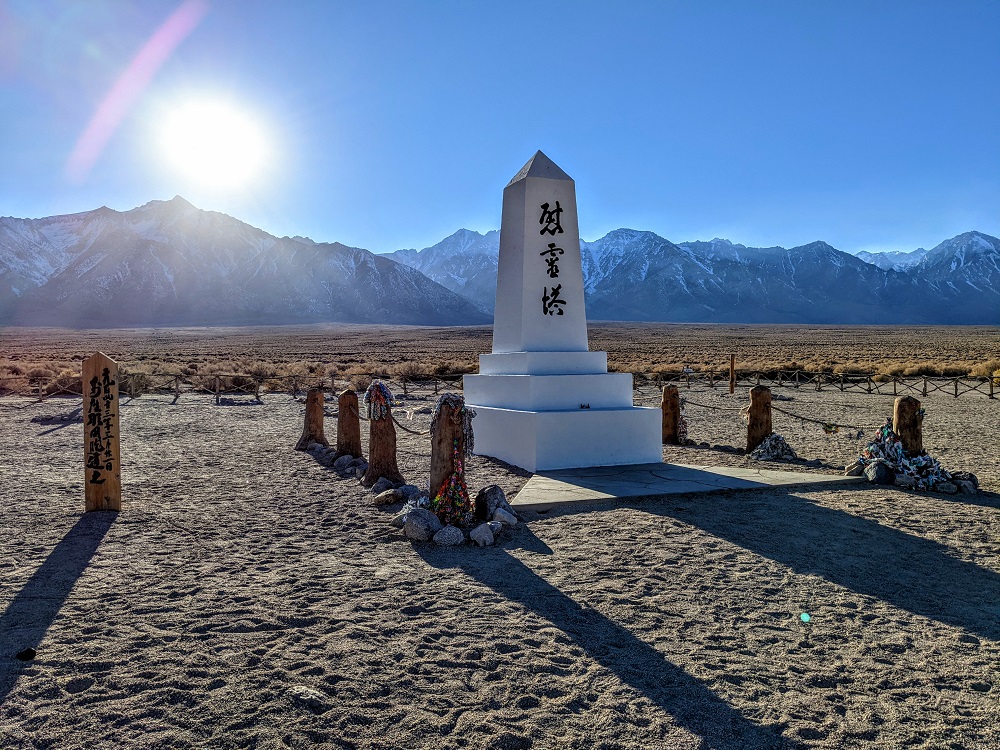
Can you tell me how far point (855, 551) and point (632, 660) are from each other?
2735mm

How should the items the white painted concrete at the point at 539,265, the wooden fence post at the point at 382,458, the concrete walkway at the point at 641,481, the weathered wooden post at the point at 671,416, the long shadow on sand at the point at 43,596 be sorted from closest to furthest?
the long shadow on sand at the point at 43,596
the concrete walkway at the point at 641,481
the wooden fence post at the point at 382,458
the white painted concrete at the point at 539,265
the weathered wooden post at the point at 671,416

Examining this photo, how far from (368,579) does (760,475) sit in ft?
16.3

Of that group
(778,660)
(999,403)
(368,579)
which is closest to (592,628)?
(778,660)

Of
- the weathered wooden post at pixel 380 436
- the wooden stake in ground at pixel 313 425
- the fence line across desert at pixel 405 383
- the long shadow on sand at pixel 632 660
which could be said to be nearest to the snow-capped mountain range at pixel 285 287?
the fence line across desert at pixel 405 383

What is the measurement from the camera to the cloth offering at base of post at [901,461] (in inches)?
284

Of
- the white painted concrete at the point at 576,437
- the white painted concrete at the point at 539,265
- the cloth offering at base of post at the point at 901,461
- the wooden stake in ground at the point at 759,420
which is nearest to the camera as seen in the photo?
the cloth offering at base of post at the point at 901,461

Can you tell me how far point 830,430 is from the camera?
10086 millimetres

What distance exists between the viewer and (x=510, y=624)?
387 cm

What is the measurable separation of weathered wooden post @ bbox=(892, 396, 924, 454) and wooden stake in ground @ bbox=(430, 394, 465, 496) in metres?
5.02

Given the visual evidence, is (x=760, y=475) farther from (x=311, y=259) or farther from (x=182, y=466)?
(x=311, y=259)

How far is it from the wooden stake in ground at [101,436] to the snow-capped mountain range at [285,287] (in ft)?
392

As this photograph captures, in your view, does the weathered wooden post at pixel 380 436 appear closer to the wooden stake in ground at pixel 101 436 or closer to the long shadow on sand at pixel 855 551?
the wooden stake in ground at pixel 101 436

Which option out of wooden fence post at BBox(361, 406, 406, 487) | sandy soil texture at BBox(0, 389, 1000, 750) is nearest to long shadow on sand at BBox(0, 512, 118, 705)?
sandy soil texture at BBox(0, 389, 1000, 750)

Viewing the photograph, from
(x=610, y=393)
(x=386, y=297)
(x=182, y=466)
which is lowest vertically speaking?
(x=182, y=466)
